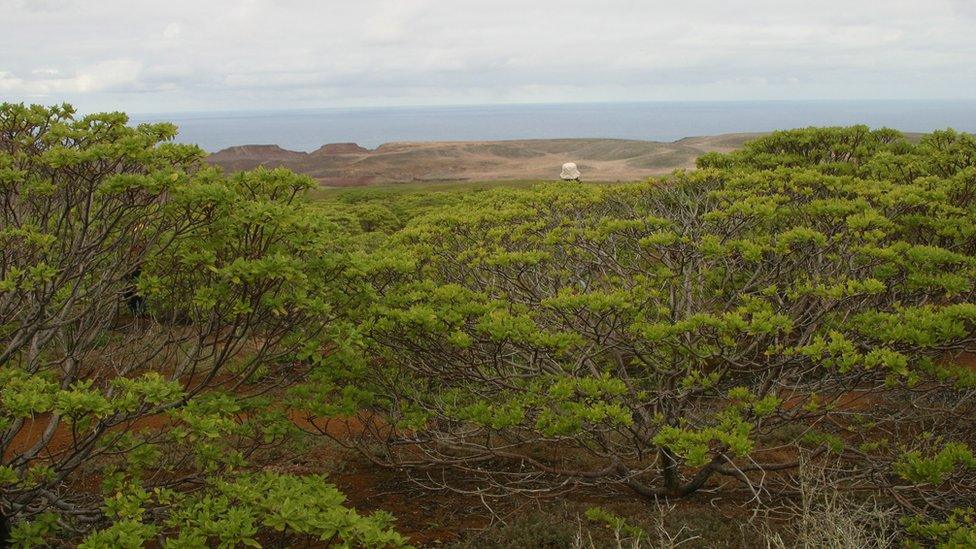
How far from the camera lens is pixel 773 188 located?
1091 centimetres

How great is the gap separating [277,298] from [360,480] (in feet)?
16.9

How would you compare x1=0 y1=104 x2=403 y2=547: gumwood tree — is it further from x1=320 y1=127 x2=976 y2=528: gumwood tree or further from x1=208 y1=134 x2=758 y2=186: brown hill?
x1=208 y1=134 x2=758 y2=186: brown hill

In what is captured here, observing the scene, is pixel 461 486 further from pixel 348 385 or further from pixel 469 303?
pixel 469 303

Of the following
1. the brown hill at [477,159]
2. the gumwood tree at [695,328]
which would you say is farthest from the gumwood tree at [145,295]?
the brown hill at [477,159]

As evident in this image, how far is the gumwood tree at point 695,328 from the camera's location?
7.88 m

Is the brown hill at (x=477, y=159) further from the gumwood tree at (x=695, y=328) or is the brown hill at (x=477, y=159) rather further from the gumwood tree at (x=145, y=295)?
the gumwood tree at (x=145, y=295)

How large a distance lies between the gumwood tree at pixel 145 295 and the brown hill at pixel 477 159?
83426mm

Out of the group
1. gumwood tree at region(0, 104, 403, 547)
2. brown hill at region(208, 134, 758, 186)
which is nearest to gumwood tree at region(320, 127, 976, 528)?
gumwood tree at region(0, 104, 403, 547)

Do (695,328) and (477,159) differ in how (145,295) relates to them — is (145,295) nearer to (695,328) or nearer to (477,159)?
(695,328)

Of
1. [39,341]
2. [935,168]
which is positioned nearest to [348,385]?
[39,341]

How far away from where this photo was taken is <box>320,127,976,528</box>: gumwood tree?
7883mm

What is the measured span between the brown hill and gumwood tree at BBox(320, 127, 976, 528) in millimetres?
81775

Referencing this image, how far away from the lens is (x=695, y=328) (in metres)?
7.86

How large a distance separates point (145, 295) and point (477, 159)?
4429 inches
